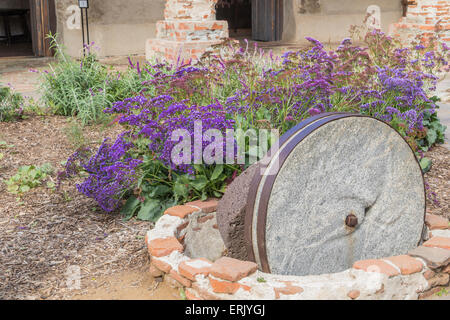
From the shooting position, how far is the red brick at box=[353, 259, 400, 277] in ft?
7.64

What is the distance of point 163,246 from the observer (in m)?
2.62

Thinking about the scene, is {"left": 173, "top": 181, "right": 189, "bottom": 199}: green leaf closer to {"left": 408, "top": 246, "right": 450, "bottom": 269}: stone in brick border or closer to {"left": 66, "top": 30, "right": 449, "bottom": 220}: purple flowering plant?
{"left": 66, "top": 30, "right": 449, "bottom": 220}: purple flowering plant

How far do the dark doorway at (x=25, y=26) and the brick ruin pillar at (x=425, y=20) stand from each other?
21.2ft

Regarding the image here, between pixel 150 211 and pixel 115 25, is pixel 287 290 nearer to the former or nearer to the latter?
pixel 150 211

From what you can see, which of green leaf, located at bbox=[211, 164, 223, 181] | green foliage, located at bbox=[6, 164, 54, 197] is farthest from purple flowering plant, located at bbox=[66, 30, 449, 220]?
green foliage, located at bbox=[6, 164, 54, 197]

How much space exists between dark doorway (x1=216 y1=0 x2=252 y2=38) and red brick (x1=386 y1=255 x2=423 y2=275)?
13346 mm

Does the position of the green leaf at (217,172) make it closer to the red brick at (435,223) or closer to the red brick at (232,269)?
the red brick at (232,269)

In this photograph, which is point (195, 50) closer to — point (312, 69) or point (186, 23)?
point (186, 23)

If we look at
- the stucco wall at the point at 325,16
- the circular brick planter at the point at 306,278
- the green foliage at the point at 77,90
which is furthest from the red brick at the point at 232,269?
the stucco wall at the point at 325,16

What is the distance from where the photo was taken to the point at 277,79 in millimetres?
3803

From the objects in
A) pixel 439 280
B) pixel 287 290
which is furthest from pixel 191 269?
pixel 439 280

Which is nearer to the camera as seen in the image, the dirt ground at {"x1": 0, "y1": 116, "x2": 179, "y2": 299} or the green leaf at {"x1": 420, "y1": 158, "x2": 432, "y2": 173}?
the dirt ground at {"x1": 0, "y1": 116, "x2": 179, "y2": 299}

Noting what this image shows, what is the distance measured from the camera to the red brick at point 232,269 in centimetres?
226

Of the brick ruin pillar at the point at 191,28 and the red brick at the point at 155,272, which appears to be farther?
the brick ruin pillar at the point at 191,28
